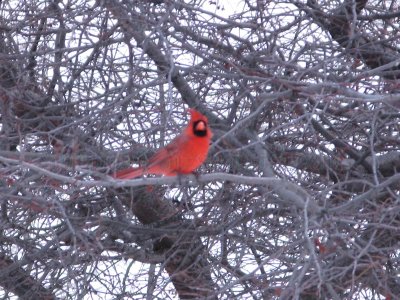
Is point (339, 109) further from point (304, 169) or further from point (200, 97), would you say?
point (200, 97)

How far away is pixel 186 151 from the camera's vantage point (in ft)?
19.3

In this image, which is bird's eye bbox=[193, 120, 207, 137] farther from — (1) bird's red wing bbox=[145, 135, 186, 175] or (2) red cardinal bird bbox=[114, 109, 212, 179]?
(1) bird's red wing bbox=[145, 135, 186, 175]

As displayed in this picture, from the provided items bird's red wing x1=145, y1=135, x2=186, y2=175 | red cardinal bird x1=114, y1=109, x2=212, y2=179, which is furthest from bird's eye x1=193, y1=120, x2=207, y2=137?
bird's red wing x1=145, y1=135, x2=186, y2=175

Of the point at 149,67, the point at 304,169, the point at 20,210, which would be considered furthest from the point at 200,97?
the point at 20,210

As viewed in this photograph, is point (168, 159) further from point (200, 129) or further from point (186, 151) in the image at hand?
point (200, 129)

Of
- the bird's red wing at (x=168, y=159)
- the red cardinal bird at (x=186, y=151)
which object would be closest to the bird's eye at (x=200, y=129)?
the red cardinal bird at (x=186, y=151)

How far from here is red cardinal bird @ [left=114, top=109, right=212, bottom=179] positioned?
586cm

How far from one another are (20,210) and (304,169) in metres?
2.07

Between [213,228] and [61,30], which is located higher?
[61,30]

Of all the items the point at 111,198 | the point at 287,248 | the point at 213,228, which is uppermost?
the point at 111,198

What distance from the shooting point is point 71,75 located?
24.1ft

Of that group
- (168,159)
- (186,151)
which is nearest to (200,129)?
(186,151)

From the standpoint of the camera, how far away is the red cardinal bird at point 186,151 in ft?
19.2

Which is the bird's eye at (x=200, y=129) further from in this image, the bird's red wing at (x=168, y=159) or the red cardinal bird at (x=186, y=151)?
the bird's red wing at (x=168, y=159)
